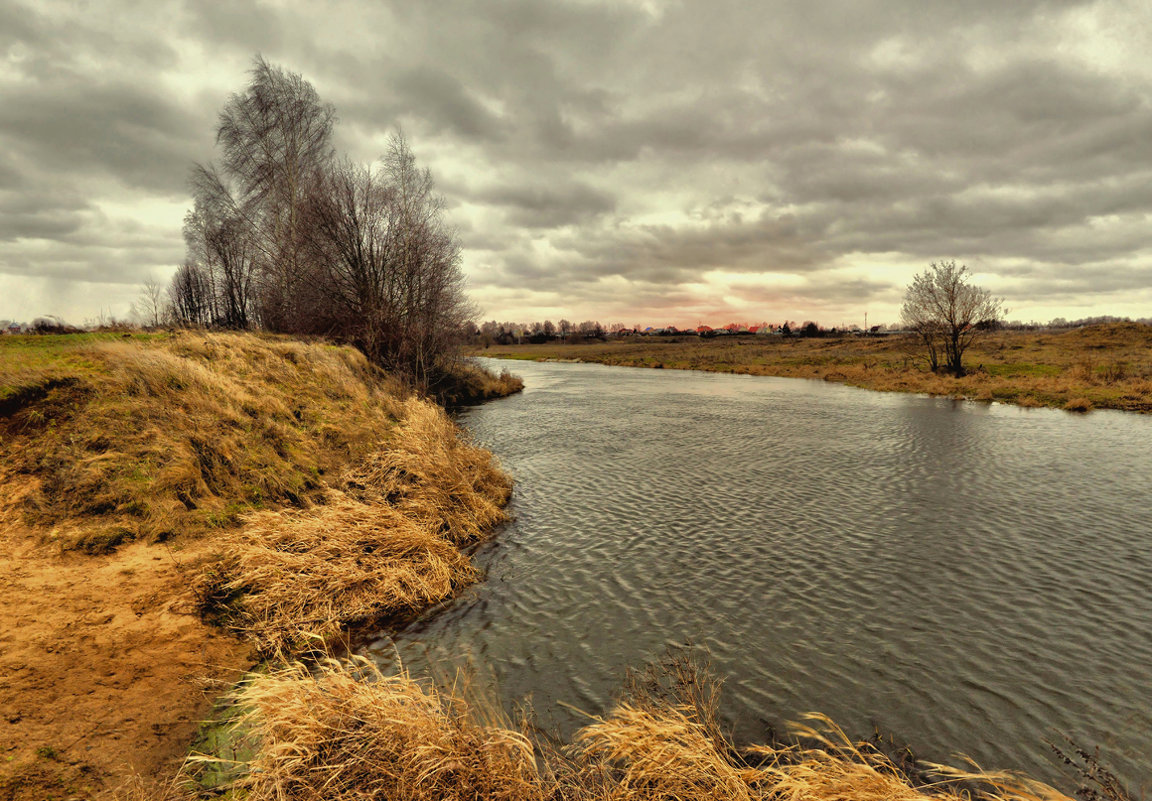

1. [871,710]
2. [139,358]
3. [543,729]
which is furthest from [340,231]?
[871,710]

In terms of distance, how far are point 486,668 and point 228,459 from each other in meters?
8.53

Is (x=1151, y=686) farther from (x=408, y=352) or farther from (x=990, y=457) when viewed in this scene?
(x=408, y=352)

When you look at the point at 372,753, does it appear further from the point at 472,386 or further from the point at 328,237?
the point at 472,386

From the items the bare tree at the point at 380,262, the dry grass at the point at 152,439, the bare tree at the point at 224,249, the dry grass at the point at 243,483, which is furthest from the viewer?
the bare tree at the point at 224,249

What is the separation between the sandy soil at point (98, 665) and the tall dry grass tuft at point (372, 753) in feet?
4.75

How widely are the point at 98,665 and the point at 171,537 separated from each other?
3501 mm

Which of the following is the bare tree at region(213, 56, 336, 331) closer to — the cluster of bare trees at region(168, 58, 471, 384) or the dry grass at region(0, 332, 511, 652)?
the cluster of bare trees at region(168, 58, 471, 384)

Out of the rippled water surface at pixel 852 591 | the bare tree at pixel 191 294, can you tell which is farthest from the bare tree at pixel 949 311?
the bare tree at pixel 191 294

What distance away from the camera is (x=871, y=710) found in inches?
270

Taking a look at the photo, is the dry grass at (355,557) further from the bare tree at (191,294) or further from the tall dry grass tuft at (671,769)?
the bare tree at (191,294)

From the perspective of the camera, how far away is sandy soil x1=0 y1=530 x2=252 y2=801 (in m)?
5.22

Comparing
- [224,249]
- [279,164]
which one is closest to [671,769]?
[279,164]

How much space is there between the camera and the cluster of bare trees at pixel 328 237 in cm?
3016

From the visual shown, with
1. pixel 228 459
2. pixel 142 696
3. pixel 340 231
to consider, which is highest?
pixel 340 231
